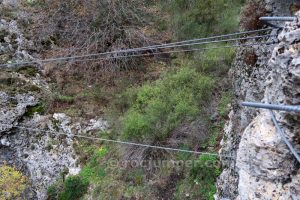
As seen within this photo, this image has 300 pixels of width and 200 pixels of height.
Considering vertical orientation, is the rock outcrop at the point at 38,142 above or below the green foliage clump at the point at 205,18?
below

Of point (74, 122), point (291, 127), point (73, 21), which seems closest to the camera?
point (291, 127)

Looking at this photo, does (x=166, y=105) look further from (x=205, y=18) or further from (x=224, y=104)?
(x=205, y=18)

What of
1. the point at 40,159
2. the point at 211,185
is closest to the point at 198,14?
the point at 211,185

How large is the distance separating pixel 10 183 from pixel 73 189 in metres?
1.21

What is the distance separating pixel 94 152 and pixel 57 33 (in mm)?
3954

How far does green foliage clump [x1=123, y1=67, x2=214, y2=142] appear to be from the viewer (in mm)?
6555

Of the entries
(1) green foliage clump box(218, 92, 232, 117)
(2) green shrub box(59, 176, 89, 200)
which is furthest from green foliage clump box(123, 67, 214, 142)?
(2) green shrub box(59, 176, 89, 200)

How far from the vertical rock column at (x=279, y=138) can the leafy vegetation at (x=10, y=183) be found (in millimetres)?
5390

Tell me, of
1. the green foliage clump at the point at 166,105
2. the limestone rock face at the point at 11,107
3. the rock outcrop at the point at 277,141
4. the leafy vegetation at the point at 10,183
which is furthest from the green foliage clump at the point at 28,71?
the rock outcrop at the point at 277,141

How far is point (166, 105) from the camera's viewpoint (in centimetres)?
677

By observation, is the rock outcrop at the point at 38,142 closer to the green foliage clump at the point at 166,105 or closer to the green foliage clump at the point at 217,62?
the green foliage clump at the point at 166,105

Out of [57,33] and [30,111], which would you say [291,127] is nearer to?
[30,111]

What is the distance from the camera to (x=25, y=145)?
7332mm

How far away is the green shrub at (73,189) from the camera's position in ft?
21.5
